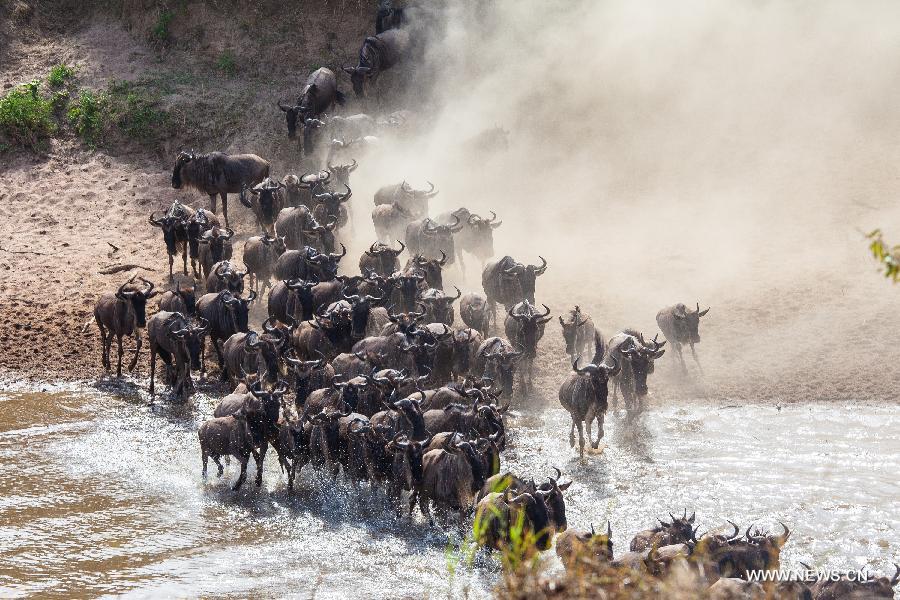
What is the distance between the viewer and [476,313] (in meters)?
19.6

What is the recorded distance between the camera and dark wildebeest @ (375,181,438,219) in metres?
24.3

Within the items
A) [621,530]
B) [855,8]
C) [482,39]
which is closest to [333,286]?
[621,530]

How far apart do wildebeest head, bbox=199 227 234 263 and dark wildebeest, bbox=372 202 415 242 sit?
11.4 feet

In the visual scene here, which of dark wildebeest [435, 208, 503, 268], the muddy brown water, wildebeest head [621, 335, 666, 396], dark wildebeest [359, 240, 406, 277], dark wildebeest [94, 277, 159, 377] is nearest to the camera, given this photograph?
the muddy brown water

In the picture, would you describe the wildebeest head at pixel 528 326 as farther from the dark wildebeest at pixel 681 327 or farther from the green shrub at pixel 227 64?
the green shrub at pixel 227 64

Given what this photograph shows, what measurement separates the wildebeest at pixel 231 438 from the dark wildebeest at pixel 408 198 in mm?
9896

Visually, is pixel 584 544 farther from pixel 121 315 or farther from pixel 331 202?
pixel 331 202

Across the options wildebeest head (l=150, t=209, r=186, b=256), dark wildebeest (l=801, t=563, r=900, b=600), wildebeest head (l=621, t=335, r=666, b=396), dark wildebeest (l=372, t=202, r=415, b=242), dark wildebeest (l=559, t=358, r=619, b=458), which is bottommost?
dark wildebeest (l=801, t=563, r=900, b=600)

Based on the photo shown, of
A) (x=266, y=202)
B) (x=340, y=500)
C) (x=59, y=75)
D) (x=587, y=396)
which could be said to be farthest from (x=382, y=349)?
(x=59, y=75)

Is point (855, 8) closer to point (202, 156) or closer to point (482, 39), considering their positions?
point (482, 39)

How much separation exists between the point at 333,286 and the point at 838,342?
9.17 metres

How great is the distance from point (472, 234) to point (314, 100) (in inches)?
274

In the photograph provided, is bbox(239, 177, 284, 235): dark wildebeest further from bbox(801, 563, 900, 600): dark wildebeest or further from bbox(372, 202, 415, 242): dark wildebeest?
bbox(801, 563, 900, 600): dark wildebeest

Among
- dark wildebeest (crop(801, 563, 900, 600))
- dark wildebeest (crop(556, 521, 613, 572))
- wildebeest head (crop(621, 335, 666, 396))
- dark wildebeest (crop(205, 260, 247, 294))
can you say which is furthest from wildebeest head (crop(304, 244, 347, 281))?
dark wildebeest (crop(801, 563, 900, 600))
